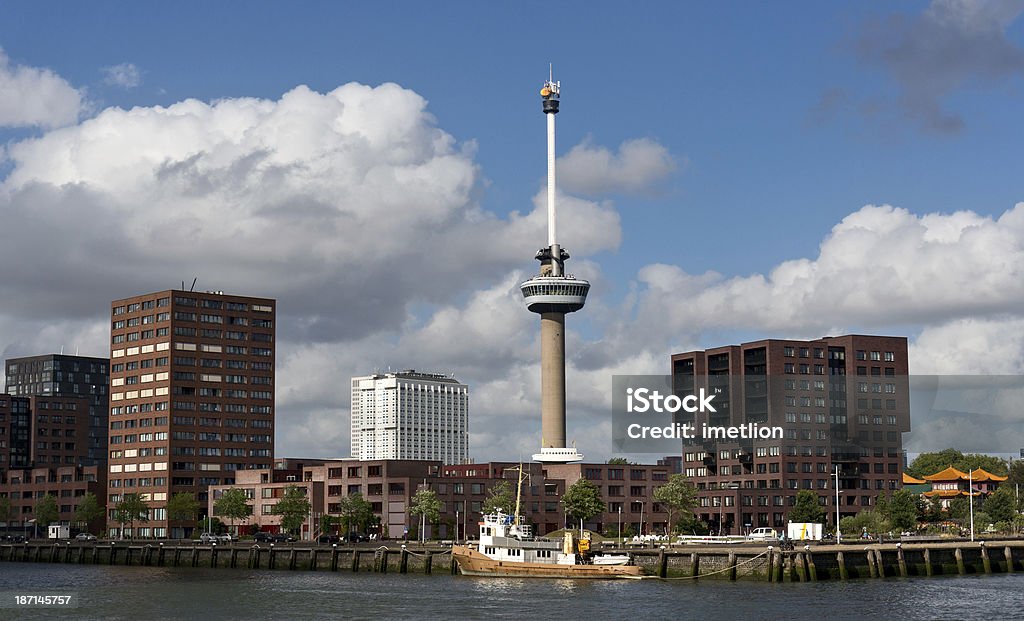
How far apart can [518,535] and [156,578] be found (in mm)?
47197

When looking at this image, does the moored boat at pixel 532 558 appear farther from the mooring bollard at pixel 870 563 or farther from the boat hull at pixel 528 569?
the mooring bollard at pixel 870 563

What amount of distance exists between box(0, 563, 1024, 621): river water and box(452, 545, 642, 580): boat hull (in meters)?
1.73

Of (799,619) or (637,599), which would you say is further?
(637,599)

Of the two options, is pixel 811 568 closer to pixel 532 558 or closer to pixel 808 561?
pixel 808 561

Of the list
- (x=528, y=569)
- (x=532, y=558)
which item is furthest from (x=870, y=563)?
(x=528, y=569)

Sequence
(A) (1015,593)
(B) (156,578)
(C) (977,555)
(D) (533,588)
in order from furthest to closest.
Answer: (B) (156,578)
(C) (977,555)
(D) (533,588)
(A) (1015,593)

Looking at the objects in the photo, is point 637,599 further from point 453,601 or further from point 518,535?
point 518,535

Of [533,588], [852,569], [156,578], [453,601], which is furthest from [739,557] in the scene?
[156,578]

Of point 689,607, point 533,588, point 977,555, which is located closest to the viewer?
point 689,607

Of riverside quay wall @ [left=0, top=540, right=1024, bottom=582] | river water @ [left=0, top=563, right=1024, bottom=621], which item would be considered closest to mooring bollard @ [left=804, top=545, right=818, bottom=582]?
riverside quay wall @ [left=0, top=540, right=1024, bottom=582]

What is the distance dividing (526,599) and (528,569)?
2304 centimetres

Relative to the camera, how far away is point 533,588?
481 ft

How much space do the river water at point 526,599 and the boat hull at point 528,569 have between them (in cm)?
173

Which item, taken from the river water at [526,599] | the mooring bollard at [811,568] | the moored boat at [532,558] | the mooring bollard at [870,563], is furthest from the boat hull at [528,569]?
the mooring bollard at [870,563]
